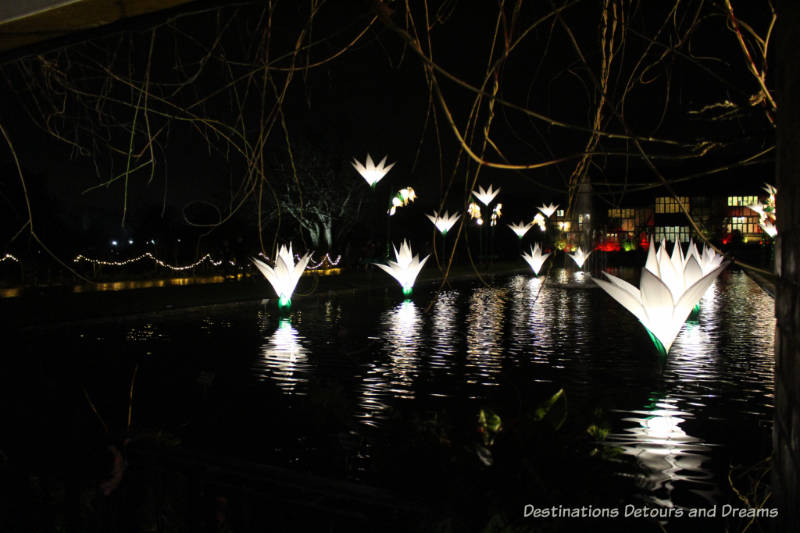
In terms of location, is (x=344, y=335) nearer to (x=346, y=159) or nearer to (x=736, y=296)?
(x=736, y=296)

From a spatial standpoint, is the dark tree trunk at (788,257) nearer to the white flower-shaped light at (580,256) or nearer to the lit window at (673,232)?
the white flower-shaped light at (580,256)

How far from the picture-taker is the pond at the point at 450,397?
310 centimetres

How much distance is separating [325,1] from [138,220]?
65.7m

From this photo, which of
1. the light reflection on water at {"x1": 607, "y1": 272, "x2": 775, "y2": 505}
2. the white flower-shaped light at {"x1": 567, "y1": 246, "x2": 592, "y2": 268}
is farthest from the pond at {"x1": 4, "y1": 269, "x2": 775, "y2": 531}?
the white flower-shaped light at {"x1": 567, "y1": 246, "x2": 592, "y2": 268}

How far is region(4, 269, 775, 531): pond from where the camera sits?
310 cm

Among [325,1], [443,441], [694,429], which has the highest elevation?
[325,1]

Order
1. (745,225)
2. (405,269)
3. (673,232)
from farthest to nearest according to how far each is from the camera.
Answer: (673,232)
(745,225)
(405,269)

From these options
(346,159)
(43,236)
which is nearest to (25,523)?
(43,236)

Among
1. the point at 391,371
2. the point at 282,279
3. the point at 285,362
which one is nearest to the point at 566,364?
the point at 391,371

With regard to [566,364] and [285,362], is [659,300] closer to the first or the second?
[566,364]

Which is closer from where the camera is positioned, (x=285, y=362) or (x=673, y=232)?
(x=285, y=362)

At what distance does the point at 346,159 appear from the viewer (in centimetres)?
4381

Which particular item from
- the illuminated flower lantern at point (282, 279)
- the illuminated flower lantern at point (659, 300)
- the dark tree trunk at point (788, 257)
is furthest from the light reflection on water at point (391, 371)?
the dark tree trunk at point (788, 257)

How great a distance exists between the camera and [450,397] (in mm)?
7512
